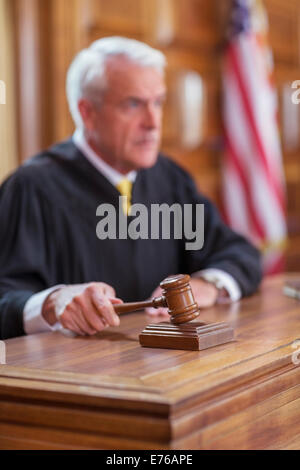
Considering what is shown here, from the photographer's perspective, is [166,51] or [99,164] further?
[166,51]

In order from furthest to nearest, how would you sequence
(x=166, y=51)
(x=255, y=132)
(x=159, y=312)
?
(x=255, y=132) < (x=166, y=51) < (x=159, y=312)

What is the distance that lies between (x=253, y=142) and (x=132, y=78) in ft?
8.56

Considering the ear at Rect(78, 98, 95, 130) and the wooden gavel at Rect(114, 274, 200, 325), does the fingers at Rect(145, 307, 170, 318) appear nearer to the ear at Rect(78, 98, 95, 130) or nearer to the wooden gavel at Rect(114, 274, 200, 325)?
the wooden gavel at Rect(114, 274, 200, 325)

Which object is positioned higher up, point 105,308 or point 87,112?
point 87,112

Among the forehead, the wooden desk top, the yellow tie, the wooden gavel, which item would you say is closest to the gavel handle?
the wooden gavel

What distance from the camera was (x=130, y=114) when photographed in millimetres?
2979

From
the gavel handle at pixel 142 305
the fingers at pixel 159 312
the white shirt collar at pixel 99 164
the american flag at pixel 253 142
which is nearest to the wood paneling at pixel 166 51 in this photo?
the american flag at pixel 253 142

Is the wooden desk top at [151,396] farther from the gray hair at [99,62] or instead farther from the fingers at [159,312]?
the gray hair at [99,62]

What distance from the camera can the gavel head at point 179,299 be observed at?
185 centimetres

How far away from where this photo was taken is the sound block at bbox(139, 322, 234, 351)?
5.87 ft

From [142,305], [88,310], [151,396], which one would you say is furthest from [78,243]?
[151,396]

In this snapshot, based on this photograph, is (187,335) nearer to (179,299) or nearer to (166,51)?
(179,299)

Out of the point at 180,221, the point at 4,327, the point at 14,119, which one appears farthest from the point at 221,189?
the point at 4,327

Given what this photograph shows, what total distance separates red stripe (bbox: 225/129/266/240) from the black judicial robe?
2.18 metres
